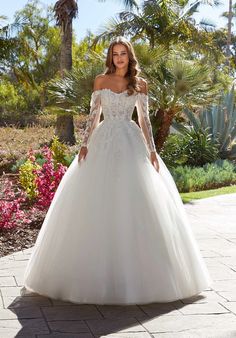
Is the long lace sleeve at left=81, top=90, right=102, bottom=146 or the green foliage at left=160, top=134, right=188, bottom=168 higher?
the long lace sleeve at left=81, top=90, right=102, bottom=146

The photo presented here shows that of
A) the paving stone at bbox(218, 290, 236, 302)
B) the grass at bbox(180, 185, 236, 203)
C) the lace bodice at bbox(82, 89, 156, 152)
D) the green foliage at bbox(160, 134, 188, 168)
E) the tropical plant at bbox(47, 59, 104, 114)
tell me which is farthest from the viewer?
the green foliage at bbox(160, 134, 188, 168)

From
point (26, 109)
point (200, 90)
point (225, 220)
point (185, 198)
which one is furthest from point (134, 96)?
point (26, 109)

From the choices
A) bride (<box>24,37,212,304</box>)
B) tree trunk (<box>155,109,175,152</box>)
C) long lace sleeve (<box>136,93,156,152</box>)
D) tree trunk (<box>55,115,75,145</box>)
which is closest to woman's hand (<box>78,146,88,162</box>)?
bride (<box>24,37,212,304</box>)

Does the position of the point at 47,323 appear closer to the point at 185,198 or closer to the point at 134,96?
the point at 134,96

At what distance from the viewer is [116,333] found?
4.14 m

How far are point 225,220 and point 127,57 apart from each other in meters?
4.68

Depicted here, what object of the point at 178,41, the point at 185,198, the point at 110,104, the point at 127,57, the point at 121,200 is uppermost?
the point at 178,41

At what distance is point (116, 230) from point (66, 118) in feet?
49.5

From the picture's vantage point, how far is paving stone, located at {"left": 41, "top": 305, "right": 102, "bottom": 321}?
448 centimetres

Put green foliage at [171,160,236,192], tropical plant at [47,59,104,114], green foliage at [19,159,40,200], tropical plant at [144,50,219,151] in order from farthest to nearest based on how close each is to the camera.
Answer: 1. tropical plant at [47,59,104,114]
2. tropical plant at [144,50,219,151]
3. green foliage at [171,160,236,192]
4. green foliage at [19,159,40,200]

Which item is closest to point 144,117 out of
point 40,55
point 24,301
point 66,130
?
point 24,301

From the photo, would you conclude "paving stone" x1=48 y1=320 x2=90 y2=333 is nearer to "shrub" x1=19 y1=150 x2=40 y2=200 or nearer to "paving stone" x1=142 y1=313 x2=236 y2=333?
"paving stone" x1=142 y1=313 x2=236 y2=333

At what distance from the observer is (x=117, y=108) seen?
17.1ft

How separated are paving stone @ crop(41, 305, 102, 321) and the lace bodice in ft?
4.42
